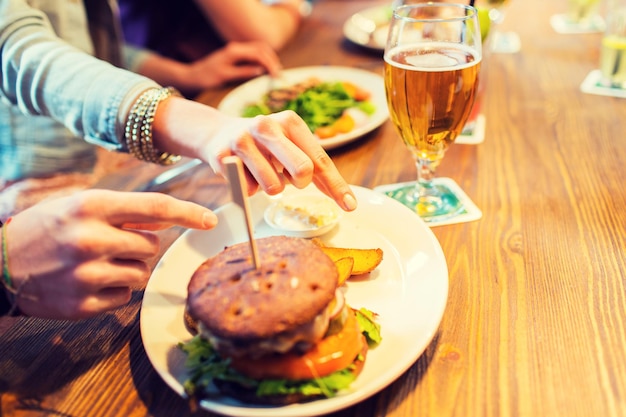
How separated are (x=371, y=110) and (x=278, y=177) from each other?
839 mm

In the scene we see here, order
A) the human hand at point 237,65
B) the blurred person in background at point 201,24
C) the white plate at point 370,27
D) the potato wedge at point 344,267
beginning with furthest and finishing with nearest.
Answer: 1. the blurred person in background at point 201,24
2. the white plate at point 370,27
3. the human hand at point 237,65
4. the potato wedge at point 344,267

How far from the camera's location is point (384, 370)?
744mm

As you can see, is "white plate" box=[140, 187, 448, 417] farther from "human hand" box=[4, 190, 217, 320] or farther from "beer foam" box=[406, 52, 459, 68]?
"beer foam" box=[406, 52, 459, 68]

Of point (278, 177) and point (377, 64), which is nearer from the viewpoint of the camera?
point (278, 177)

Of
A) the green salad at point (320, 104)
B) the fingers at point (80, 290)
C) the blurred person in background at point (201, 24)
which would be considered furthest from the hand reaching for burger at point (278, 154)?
the blurred person in background at point (201, 24)

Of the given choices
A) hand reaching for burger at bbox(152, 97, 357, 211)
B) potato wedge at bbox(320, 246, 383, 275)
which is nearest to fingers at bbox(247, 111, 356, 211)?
hand reaching for burger at bbox(152, 97, 357, 211)

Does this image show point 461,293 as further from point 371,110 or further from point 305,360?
point 371,110

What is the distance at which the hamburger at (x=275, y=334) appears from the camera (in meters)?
0.70

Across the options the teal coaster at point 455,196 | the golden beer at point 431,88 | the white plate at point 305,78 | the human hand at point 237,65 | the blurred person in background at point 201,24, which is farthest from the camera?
the blurred person in background at point 201,24

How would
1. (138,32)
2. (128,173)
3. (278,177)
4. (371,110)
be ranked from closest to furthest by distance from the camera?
(278,177), (128,173), (371,110), (138,32)

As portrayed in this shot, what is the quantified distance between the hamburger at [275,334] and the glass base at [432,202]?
0.50 meters

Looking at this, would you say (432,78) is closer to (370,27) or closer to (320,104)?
(320,104)

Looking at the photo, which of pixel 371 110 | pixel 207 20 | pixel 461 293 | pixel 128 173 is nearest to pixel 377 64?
pixel 371 110

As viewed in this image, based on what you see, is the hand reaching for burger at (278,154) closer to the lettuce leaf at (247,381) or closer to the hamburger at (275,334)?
the hamburger at (275,334)
